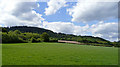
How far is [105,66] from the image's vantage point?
29.1 feet

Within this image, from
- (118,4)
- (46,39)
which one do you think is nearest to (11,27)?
(46,39)

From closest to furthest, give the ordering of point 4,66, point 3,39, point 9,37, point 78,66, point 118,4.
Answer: point 4,66 → point 78,66 → point 118,4 → point 3,39 → point 9,37

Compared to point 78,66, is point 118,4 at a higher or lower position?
higher

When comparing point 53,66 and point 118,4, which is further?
point 118,4

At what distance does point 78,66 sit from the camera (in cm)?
848

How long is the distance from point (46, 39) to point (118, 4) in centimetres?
6588

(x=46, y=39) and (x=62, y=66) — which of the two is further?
(x=46, y=39)

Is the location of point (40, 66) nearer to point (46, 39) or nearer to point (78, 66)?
point (78, 66)

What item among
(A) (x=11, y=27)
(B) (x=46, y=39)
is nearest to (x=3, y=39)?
(B) (x=46, y=39)

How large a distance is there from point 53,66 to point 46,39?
72064 millimetres

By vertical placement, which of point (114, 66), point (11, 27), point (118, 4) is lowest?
point (114, 66)

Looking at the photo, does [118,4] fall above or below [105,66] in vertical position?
above

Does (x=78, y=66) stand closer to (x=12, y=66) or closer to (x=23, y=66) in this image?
(x=23, y=66)

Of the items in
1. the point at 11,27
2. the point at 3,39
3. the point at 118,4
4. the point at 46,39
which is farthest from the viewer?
the point at 11,27
